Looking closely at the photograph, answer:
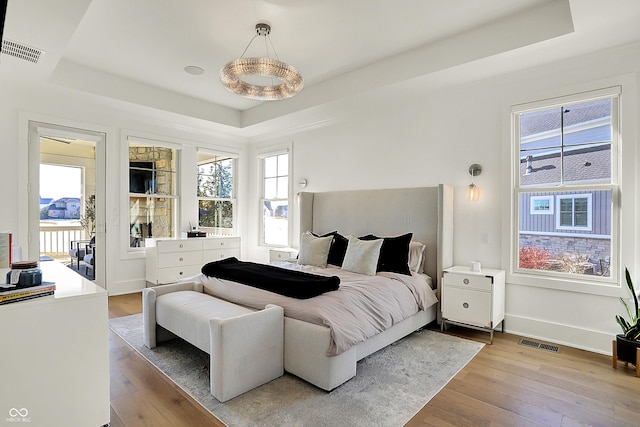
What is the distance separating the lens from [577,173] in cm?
325

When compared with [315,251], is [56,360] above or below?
below

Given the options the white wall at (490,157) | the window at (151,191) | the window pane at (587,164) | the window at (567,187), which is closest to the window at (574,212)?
the window at (567,187)

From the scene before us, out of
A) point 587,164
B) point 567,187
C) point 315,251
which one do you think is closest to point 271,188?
point 315,251

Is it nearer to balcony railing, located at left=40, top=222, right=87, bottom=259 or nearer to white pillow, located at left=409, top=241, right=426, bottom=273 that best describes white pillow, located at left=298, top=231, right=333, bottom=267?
white pillow, located at left=409, top=241, right=426, bottom=273

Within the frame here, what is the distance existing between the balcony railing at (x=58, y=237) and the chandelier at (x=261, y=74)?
6152 mm

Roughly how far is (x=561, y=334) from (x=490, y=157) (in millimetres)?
1901

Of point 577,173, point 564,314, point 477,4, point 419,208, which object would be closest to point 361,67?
point 477,4

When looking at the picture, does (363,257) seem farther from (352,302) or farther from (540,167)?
(540,167)

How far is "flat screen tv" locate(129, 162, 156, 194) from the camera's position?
5.23 meters

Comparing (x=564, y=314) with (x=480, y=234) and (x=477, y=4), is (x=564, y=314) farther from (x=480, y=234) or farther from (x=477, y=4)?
(x=477, y=4)

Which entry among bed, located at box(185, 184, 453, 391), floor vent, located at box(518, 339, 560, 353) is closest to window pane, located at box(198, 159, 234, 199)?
bed, located at box(185, 184, 453, 391)

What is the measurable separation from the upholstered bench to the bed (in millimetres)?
133

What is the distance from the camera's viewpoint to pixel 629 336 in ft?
8.89

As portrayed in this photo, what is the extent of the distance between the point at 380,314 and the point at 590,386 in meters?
1.56
